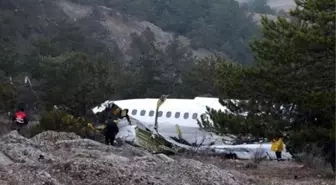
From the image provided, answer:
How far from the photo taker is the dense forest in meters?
16.7

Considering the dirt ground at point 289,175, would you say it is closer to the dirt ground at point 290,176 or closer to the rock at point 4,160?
the dirt ground at point 290,176

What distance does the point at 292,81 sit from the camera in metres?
17.3

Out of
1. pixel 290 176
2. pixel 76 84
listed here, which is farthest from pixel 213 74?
pixel 290 176

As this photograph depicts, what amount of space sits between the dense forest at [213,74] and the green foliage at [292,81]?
0.03 meters

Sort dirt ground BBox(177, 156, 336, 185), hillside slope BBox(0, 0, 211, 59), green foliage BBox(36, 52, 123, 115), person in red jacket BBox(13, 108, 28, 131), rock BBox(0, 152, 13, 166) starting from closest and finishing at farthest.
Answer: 1. rock BBox(0, 152, 13, 166)
2. dirt ground BBox(177, 156, 336, 185)
3. person in red jacket BBox(13, 108, 28, 131)
4. green foliage BBox(36, 52, 123, 115)
5. hillside slope BBox(0, 0, 211, 59)

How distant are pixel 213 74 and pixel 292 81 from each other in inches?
933

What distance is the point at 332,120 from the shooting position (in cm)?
1639

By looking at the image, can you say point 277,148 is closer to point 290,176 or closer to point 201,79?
point 290,176

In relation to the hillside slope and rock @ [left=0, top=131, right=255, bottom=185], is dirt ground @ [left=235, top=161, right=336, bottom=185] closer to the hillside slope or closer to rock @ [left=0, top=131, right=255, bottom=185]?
rock @ [left=0, top=131, right=255, bottom=185]

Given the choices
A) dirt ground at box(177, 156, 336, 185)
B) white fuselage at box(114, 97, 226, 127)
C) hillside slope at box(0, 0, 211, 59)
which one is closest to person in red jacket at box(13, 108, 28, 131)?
dirt ground at box(177, 156, 336, 185)

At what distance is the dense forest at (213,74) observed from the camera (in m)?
16.7

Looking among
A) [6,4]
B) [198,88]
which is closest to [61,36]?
[6,4]

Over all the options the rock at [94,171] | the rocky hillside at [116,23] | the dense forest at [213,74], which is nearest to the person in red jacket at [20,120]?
the dense forest at [213,74]

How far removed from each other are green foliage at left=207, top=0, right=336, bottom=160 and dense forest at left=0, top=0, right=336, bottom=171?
0.03 metres
